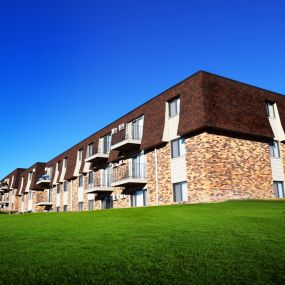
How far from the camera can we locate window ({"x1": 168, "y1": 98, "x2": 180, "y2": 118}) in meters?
24.1

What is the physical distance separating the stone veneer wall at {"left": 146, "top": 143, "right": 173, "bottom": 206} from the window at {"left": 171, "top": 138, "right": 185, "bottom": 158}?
365 millimetres

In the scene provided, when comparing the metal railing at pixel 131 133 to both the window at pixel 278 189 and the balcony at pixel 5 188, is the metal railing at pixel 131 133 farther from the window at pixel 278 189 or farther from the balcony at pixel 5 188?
the balcony at pixel 5 188

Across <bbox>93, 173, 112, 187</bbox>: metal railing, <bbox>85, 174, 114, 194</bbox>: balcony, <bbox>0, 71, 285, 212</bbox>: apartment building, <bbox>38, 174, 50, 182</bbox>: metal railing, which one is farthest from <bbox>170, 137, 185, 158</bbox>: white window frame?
<bbox>38, 174, 50, 182</bbox>: metal railing

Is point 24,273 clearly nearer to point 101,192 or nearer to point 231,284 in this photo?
point 231,284

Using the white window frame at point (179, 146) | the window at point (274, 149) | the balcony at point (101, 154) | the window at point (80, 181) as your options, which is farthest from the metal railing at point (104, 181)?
the window at point (274, 149)

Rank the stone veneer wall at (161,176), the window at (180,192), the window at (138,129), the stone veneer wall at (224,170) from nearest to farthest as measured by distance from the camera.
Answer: the stone veneer wall at (224,170)
the window at (180,192)
the stone veneer wall at (161,176)
the window at (138,129)

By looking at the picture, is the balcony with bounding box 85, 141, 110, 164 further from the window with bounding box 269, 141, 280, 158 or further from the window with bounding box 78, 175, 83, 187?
the window with bounding box 269, 141, 280, 158

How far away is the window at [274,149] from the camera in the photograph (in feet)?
81.0

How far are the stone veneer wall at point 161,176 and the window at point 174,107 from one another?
7.54ft

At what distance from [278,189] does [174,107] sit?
942 cm

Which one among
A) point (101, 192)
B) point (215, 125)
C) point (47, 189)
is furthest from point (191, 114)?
point (47, 189)

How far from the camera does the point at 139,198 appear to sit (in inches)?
1082

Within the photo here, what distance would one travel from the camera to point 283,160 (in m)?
24.9

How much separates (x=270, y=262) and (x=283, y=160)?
20.6 meters
